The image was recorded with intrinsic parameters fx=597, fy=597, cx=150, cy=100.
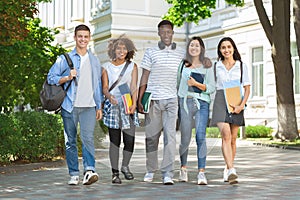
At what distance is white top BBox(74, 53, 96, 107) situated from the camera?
23.2 ft

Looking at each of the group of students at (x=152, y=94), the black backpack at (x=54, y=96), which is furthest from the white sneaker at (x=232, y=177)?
the black backpack at (x=54, y=96)

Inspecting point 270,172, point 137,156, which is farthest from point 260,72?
point 270,172

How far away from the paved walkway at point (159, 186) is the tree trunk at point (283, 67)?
6.39 meters

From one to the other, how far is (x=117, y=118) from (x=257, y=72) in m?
17.2

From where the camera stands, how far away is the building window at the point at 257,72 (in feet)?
76.9

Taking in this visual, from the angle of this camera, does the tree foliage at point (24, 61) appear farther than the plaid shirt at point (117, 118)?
Yes

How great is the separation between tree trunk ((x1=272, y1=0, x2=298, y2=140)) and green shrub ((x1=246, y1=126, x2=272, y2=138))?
323 centimetres

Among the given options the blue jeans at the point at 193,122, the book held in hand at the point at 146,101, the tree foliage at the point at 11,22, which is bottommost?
the blue jeans at the point at 193,122

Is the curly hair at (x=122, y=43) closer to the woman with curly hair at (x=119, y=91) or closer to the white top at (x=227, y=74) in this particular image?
the woman with curly hair at (x=119, y=91)

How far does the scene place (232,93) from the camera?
742cm

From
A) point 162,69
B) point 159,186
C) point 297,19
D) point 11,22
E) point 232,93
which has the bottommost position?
point 159,186

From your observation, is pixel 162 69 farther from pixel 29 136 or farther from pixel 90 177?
pixel 29 136

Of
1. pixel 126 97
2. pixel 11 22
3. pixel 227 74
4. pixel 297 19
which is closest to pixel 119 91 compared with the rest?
pixel 126 97

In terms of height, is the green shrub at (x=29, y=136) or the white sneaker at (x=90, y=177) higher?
the green shrub at (x=29, y=136)
